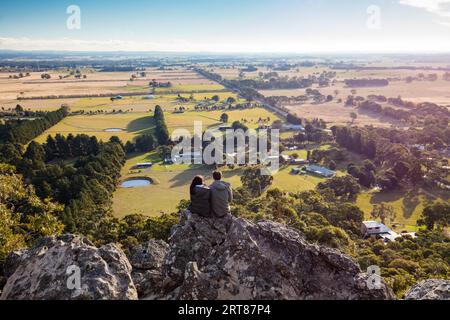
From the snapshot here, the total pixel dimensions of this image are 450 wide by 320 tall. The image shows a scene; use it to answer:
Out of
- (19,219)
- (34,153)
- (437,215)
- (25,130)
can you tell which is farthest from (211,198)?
(25,130)

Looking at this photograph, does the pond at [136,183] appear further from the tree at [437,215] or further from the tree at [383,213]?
the tree at [437,215]

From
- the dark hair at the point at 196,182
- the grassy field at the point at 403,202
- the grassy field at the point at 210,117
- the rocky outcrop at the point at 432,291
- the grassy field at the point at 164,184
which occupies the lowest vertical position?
the grassy field at the point at 403,202

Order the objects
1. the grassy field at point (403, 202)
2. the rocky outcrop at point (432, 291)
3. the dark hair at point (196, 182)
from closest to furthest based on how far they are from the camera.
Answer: the rocky outcrop at point (432, 291), the dark hair at point (196, 182), the grassy field at point (403, 202)

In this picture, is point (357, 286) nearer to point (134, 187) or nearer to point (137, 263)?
point (137, 263)

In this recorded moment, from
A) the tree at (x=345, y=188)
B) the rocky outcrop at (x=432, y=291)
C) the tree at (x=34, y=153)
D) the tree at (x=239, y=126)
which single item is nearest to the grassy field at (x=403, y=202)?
the tree at (x=345, y=188)

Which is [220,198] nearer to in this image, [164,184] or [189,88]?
A: [164,184]

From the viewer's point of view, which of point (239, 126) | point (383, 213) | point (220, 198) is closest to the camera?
point (220, 198)
